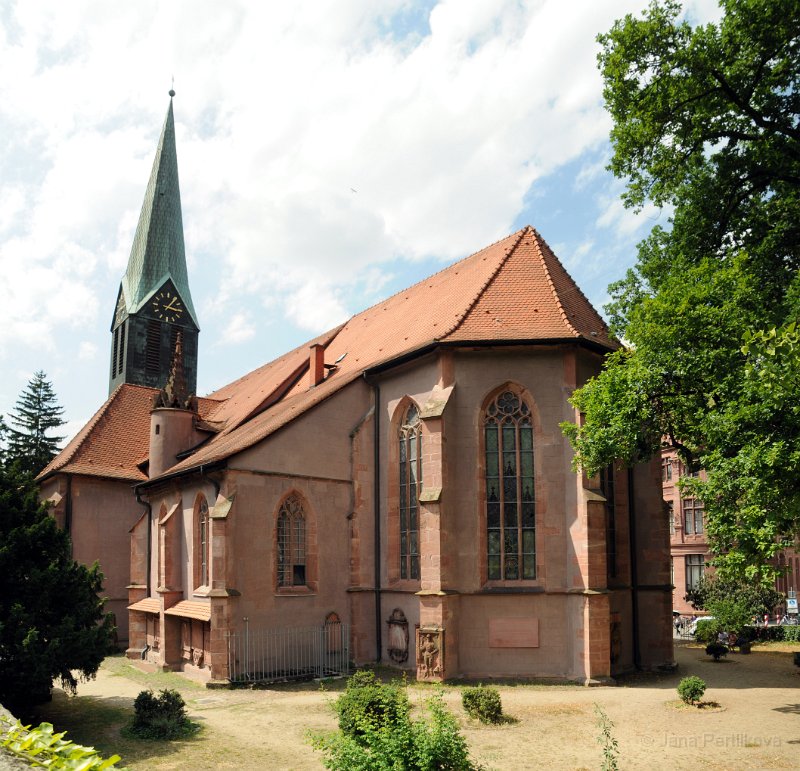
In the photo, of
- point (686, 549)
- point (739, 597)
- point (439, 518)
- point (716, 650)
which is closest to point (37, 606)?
point (439, 518)

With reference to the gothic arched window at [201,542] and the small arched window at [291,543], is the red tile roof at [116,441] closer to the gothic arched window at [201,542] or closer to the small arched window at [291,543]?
the gothic arched window at [201,542]

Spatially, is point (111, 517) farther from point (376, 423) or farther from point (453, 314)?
point (453, 314)

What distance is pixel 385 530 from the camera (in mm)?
21797

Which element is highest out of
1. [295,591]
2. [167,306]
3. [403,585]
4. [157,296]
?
[157,296]

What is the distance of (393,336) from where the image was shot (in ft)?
80.8

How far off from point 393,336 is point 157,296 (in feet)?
65.7

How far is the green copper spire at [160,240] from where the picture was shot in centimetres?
4050

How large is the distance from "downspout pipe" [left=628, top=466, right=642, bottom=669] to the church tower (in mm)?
25316

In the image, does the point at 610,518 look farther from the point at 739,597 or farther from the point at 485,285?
the point at 739,597

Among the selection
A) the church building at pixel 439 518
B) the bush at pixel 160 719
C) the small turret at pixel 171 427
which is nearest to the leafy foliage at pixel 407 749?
the bush at pixel 160 719

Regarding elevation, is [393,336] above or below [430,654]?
above

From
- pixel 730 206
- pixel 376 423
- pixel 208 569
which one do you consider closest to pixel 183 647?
pixel 208 569

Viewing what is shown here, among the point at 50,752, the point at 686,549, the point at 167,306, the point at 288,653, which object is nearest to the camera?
the point at 50,752

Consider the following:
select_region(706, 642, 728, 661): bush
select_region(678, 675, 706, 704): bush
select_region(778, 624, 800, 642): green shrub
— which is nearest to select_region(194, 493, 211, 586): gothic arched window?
select_region(678, 675, 706, 704): bush
